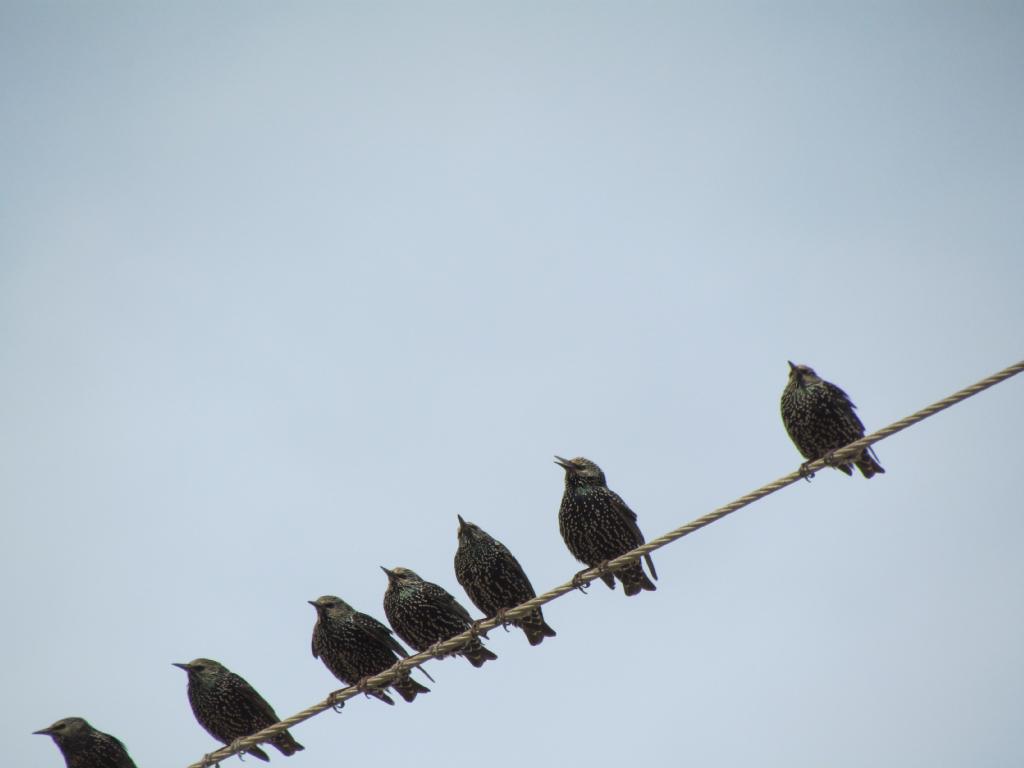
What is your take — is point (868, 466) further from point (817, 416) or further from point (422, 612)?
point (422, 612)

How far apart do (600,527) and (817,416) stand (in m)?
1.93

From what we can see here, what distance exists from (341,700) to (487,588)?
1.70m

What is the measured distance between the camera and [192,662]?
8.95 m

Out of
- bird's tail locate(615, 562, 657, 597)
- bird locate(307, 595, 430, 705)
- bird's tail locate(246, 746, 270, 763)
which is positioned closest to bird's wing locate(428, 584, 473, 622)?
bird locate(307, 595, 430, 705)

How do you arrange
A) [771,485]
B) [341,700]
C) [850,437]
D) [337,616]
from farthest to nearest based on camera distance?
[337,616]
[850,437]
[341,700]
[771,485]

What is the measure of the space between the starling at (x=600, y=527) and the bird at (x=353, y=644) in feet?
5.67

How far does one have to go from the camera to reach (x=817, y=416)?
841 centimetres

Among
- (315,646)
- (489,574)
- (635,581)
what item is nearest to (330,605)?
(315,646)

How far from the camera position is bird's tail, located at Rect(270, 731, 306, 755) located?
27.6 feet

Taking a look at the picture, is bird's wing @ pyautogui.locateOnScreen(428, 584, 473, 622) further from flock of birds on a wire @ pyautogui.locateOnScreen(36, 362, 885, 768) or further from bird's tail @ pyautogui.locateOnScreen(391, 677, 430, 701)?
bird's tail @ pyautogui.locateOnScreen(391, 677, 430, 701)

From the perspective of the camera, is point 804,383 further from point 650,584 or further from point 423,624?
point 423,624

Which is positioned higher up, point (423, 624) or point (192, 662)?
point (192, 662)

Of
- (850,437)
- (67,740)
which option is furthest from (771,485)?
(67,740)

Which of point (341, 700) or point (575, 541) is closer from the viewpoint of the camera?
point (341, 700)
